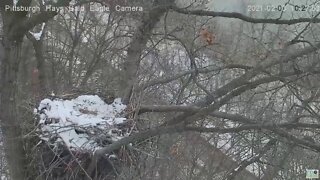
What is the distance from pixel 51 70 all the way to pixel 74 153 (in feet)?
24.6

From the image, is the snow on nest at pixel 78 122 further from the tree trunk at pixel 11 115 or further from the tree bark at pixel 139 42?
the tree bark at pixel 139 42

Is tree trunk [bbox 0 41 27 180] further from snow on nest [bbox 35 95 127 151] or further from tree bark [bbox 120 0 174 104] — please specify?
tree bark [bbox 120 0 174 104]

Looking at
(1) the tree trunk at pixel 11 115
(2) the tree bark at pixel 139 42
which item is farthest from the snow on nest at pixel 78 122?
(2) the tree bark at pixel 139 42

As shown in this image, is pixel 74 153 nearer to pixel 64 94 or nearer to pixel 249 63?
pixel 64 94

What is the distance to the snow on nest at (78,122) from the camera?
14.8 feet

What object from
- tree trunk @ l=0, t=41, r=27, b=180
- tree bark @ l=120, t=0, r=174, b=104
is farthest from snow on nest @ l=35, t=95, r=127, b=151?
tree bark @ l=120, t=0, r=174, b=104

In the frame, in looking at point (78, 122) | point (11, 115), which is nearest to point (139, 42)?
point (11, 115)

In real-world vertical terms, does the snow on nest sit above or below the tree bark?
below

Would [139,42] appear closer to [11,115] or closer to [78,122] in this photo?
[11,115]

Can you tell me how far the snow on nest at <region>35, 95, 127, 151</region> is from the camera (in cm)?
451

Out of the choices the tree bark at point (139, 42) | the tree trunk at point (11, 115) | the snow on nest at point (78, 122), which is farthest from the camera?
the tree bark at point (139, 42)

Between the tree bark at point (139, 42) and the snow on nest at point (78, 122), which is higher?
the tree bark at point (139, 42)

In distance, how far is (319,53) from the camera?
509 cm

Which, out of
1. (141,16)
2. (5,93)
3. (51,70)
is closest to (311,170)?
(141,16)
